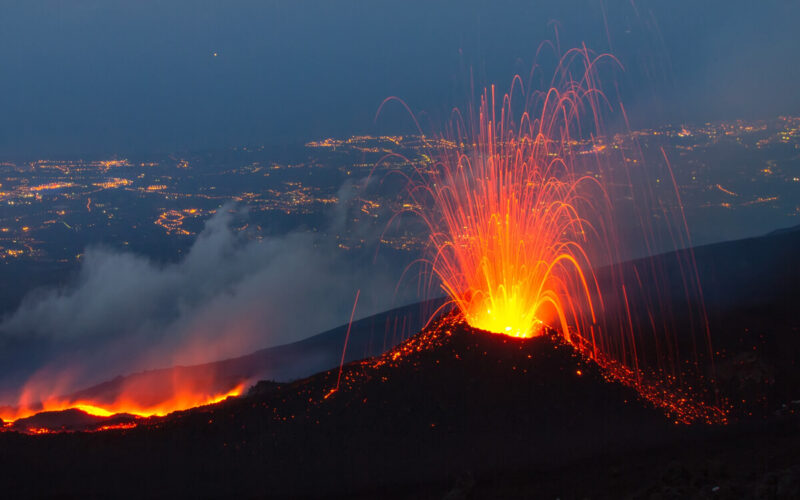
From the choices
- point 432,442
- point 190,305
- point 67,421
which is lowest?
point 432,442

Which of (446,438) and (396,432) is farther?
(396,432)

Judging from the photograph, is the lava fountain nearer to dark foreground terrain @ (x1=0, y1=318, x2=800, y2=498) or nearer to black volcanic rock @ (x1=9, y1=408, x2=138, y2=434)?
dark foreground terrain @ (x1=0, y1=318, x2=800, y2=498)

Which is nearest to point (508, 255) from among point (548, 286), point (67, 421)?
point (548, 286)

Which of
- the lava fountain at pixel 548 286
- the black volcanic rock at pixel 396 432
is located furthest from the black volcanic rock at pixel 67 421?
the lava fountain at pixel 548 286

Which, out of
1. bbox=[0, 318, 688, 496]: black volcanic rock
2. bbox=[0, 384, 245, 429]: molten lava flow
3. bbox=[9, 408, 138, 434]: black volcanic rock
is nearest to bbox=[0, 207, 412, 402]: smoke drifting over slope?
bbox=[0, 384, 245, 429]: molten lava flow

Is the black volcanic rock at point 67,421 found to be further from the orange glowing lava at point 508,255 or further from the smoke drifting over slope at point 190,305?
the smoke drifting over slope at point 190,305

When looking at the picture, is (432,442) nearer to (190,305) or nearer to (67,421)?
(67,421)

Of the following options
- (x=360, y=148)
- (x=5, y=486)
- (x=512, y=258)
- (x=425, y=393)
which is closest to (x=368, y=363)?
(x=425, y=393)
